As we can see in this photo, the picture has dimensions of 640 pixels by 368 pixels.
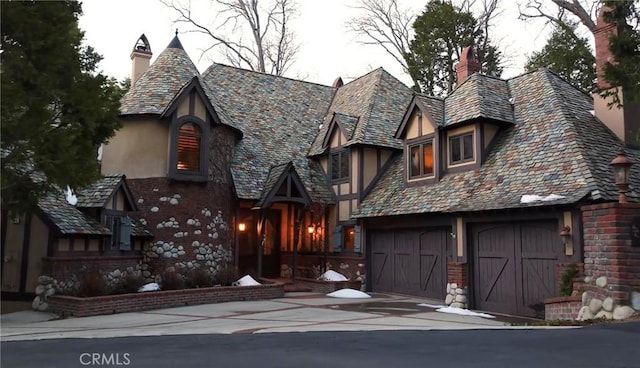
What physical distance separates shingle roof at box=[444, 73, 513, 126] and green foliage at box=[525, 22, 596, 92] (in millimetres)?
10040

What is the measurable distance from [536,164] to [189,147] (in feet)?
A: 34.1

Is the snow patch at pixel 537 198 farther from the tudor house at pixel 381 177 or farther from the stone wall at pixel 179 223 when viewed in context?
the stone wall at pixel 179 223

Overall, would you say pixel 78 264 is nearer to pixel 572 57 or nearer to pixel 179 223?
pixel 179 223

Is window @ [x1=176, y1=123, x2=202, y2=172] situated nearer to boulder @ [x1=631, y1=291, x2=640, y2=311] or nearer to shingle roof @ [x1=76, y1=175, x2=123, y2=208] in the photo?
shingle roof @ [x1=76, y1=175, x2=123, y2=208]

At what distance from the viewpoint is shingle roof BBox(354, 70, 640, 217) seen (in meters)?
11.7

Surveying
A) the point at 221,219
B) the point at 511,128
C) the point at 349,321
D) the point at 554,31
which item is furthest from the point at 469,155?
the point at 554,31

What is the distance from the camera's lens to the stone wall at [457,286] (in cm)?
1343

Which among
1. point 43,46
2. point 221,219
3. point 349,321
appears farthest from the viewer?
point 221,219

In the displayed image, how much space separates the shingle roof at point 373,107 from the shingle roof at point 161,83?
6011 millimetres

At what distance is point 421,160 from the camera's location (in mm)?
16703

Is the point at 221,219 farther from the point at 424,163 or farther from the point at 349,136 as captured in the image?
the point at 424,163

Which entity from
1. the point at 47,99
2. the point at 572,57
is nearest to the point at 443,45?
the point at 572,57

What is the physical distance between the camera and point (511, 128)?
1513 cm

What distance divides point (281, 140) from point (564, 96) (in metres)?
10.7
